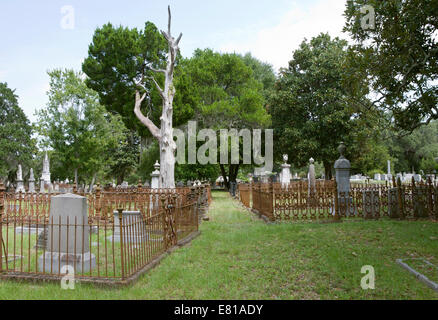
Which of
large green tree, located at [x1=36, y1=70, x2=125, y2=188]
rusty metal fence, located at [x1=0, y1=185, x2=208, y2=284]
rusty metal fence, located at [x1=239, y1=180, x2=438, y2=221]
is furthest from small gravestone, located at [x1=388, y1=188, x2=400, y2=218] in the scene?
large green tree, located at [x1=36, y1=70, x2=125, y2=188]

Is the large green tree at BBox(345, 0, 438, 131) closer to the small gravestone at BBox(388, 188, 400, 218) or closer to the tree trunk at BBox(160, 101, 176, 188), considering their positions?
the small gravestone at BBox(388, 188, 400, 218)

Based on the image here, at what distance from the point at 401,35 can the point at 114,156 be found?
2722 cm

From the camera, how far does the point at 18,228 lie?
1098 centimetres

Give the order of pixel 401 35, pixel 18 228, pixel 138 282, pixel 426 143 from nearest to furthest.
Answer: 1. pixel 138 282
2. pixel 401 35
3. pixel 18 228
4. pixel 426 143

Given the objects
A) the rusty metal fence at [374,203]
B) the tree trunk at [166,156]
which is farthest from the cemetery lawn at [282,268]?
the tree trunk at [166,156]

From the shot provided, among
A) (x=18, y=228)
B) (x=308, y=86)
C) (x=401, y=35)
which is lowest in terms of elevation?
(x=18, y=228)

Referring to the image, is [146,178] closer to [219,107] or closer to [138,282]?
[219,107]

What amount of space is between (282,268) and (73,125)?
2101cm

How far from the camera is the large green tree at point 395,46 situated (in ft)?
27.3

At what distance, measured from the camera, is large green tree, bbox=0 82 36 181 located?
34.7 meters

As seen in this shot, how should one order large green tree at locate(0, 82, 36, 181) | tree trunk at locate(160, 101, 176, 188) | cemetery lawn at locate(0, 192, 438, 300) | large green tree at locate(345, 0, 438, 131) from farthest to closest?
large green tree at locate(0, 82, 36, 181) → tree trunk at locate(160, 101, 176, 188) → large green tree at locate(345, 0, 438, 131) → cemetery lawn at locate(0, 192, 438, 300)

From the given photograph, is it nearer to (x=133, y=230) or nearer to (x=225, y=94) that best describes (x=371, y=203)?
(x=133, y=230)

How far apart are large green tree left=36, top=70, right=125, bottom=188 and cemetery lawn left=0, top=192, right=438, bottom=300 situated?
16.7m
